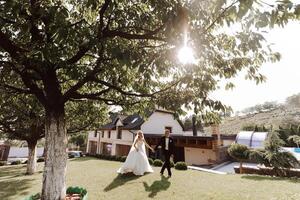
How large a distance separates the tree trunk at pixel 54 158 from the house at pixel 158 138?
16.7 m

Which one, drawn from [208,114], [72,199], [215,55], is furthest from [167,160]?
[215,55]

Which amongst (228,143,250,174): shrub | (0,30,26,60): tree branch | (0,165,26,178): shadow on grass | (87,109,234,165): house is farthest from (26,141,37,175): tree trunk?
(228,143,250,174): shrub

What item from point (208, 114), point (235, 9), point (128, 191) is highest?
point (235, 9)

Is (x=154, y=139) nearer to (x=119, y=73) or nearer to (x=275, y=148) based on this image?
(x=275, y=148)

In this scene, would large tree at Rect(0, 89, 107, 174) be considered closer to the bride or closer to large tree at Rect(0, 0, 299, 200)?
the bride

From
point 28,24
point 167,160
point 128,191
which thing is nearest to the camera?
point 28,24

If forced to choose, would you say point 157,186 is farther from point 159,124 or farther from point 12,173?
point 159,124

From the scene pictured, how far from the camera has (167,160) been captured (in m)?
11.6

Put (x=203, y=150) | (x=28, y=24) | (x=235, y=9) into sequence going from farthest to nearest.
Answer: (x=203, y=150)
(x=28, y=24)
(x=235, y=9)

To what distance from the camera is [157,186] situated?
1019 centimetres

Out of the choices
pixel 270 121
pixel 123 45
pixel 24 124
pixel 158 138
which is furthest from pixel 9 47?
pixel 270 121

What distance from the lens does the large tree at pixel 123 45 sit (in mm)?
4508

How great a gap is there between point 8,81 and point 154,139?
23.6 metres

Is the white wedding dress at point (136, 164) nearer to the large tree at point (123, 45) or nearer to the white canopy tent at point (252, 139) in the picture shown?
the large tree at point (123, 45)
